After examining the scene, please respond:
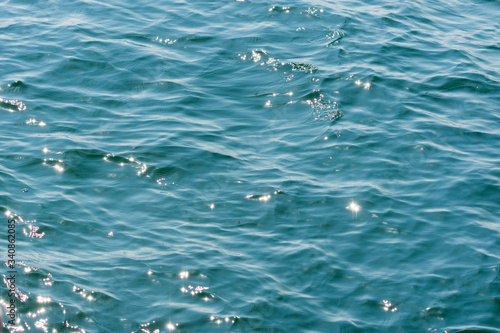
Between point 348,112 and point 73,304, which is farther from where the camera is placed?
point 348,112

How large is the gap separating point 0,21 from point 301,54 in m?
9.53

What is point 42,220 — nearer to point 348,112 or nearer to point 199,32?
point 348,112

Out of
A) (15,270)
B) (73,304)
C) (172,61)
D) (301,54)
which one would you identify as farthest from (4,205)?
(301,54)

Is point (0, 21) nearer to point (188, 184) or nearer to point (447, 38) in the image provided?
point (188, 184)

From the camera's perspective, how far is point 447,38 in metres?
18.8

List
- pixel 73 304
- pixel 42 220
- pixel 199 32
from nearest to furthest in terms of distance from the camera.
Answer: pixel 73 304 < pixel 42 220 < pixel 199 32

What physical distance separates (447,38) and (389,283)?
10720 mm

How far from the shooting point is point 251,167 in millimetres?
13367

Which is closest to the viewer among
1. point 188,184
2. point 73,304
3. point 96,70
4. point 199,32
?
point 73,304

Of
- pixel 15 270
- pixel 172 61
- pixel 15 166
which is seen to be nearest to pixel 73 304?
pixel 15 270

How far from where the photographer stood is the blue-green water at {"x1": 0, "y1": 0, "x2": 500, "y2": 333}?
10258 mm

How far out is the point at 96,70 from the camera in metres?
16.8

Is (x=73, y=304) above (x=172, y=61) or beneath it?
beneath

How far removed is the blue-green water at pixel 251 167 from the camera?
10.3 meters
